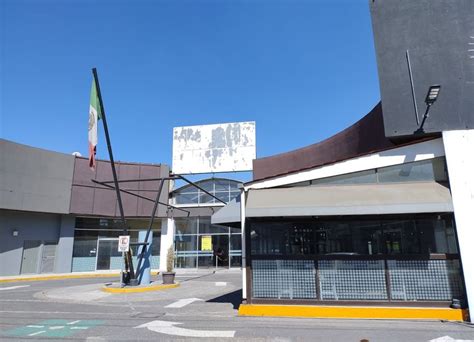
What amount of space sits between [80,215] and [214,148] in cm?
1157

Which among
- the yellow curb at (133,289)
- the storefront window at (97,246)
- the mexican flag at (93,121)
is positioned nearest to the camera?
the mexican flag at (93,121)

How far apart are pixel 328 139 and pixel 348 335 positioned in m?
12.9

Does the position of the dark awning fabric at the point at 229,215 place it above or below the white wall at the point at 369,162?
below

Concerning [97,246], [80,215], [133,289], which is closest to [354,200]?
[133,289]

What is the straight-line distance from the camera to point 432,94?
9109 millimetres

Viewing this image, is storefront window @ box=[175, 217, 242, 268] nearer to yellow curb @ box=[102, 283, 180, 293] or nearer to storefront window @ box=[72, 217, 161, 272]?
storefront window @ box=[72, 217, 161, 272]

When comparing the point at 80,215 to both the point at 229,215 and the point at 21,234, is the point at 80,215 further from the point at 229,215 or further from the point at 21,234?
the point at 229,215

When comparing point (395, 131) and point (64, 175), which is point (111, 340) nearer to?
point (395, 131)

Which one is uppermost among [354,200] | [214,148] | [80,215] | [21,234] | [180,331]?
[214,148]

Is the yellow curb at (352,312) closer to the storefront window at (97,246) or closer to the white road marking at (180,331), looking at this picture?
the white road marking at (180,331)

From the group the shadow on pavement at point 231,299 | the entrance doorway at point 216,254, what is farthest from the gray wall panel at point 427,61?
the entrance doorway at point 216,254

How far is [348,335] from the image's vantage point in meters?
7.44

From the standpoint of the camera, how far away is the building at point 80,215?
79.8ft

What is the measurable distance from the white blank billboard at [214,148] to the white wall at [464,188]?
19921 mm
